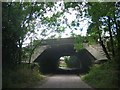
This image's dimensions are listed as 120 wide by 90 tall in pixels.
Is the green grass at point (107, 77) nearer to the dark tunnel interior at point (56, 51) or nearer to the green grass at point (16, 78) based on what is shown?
the green grass at point (16, 78)

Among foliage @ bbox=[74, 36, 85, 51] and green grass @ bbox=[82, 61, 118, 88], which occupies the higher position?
foliage @ bbox=[74, 36, 85, 51]

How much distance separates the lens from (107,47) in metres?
19.6

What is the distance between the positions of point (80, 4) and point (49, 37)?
7.93m

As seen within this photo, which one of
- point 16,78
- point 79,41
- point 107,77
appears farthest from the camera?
point 79,41

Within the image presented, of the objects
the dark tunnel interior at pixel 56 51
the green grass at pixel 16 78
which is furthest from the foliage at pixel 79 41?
the green grass at pixel 16 78

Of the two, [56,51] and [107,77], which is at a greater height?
[56,51]

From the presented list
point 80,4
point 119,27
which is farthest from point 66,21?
point 119,27

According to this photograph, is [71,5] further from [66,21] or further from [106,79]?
[106,79]

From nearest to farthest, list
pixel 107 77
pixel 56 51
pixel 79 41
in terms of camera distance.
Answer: pixel 107 77 < pixel 79 41 < pixel 56 51

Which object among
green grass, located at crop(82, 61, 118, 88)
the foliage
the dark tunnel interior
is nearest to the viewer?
green grass, located at crop(82, 61, 118, 88)

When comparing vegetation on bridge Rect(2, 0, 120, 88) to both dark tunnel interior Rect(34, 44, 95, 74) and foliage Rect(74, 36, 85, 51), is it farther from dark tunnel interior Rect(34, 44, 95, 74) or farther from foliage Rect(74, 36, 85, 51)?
dark tunnel interior Rect(34, 44, 95, 74)

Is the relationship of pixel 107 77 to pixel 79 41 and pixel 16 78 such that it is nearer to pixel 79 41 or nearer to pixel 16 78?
pixel 16 78

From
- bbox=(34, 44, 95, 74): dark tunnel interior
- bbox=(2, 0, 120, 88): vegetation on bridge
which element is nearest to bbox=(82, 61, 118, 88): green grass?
bbox=(2, 0, 120, 88): vegetation on bridge

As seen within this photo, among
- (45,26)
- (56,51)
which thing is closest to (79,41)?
(45,26)
